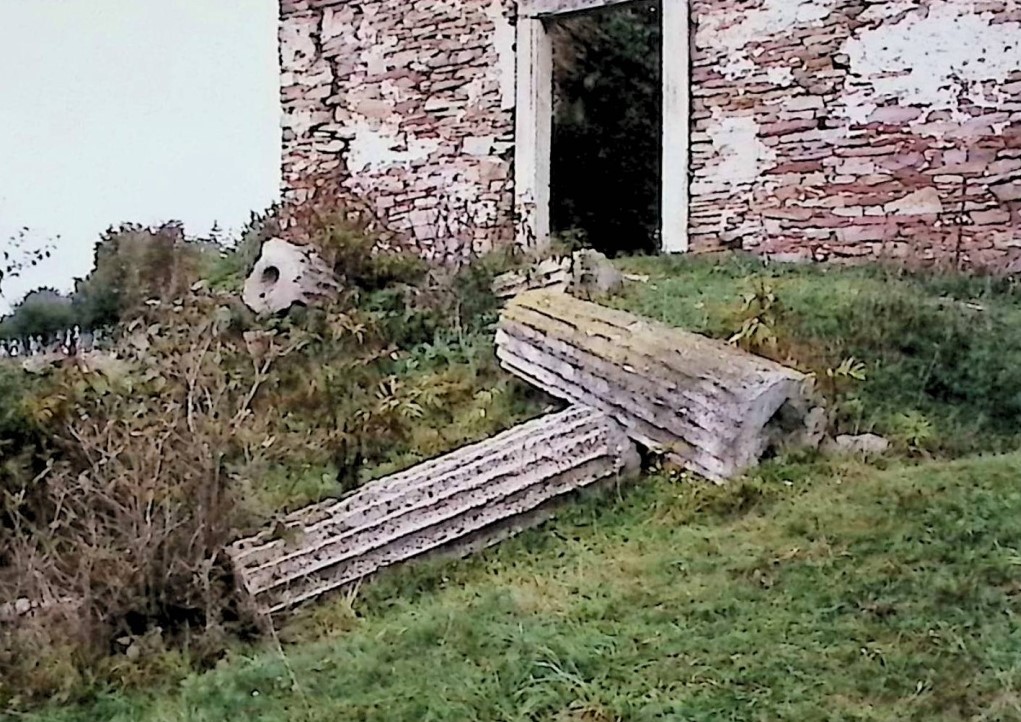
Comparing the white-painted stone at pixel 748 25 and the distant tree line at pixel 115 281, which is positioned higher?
the white-painted stone at pixel 748 25

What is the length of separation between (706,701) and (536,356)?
10.9 feet

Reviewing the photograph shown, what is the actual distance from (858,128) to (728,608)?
18.4 feet

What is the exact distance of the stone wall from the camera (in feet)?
27.1

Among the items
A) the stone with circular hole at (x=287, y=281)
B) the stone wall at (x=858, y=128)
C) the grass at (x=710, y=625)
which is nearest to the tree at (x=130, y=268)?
the stone with circular hole at (x=287, y=281)

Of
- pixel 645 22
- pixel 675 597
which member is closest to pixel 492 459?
pixel 675 597

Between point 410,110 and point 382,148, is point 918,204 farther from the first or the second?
point 382,148

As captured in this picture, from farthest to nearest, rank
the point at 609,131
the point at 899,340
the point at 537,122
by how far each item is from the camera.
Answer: the point at 609,131
the point at 537,122
the point at 899,340

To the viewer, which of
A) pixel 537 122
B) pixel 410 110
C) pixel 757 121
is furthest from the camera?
pixel 410 110

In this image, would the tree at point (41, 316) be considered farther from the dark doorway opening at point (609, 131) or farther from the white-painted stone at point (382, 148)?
the dark doorway opening at point (609, 131)

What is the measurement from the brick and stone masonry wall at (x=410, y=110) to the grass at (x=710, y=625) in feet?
16.9

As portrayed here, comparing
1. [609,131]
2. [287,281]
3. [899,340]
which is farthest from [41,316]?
[899,340]

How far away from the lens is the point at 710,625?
151 inches

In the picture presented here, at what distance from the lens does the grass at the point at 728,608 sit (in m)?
3.48

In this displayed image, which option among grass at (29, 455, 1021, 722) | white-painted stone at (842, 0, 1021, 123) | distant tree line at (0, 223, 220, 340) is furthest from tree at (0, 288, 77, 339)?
white-painted stone at (842, 0, 1021, 123)
